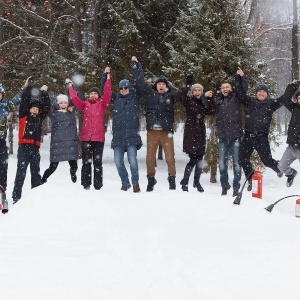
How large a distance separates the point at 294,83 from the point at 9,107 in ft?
18.0

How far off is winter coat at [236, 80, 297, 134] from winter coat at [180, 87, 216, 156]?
0.62 meters

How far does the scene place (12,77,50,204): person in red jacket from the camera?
8.02 m

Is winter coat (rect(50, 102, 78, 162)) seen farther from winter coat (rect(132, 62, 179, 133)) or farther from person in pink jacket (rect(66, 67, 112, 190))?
winter coat (rect(132, 62, 179, 133))

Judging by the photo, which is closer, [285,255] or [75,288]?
[75,288]

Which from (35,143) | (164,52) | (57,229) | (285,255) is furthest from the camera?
(164,52)

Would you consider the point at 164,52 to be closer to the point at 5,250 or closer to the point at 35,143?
the point at 35,143

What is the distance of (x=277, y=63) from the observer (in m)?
48.4

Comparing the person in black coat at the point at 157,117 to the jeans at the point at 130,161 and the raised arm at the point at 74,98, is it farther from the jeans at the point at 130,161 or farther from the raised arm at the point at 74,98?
the raised arm at the point at 74,98

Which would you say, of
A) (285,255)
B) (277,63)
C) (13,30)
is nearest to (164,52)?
(13,30)

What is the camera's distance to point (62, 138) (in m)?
8.27

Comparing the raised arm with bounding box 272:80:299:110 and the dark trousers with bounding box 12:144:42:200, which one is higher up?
the raised arm with bounding box 272:80:299:110

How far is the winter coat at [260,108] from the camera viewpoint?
8336mm

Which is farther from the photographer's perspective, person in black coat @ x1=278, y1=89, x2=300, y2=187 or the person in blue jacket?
person in black coat @ x1=278, y1=89, x2=300, y2=187

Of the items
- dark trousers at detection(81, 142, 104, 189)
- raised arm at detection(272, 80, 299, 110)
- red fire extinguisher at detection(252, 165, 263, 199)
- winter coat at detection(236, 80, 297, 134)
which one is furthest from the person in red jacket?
raised arm at detection(272, 80, 299, 110)
